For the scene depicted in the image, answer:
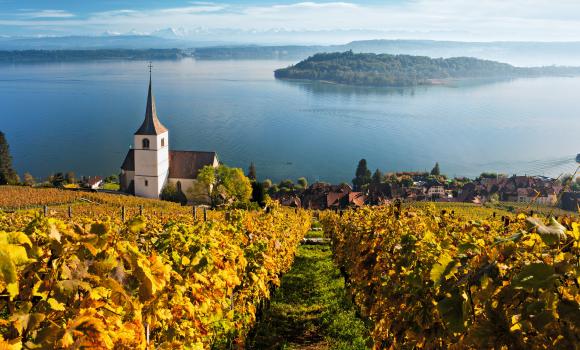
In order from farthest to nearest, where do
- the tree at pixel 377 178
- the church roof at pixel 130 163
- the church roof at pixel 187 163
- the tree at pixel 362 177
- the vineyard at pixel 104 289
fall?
the tree at pixel 362 177
the tree at pixel 377 178
the church roof at pixel 130 163
the church roof at pixel 187 163
the vineyard at pixel 104 289

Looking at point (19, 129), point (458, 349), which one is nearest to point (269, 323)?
point (458, 349)

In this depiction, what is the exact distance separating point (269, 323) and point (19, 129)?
325ft

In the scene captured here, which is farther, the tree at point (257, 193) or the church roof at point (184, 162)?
the church roof at point (184, 162)

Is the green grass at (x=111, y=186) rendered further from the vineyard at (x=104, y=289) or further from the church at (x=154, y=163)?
the vineyard at (x=104, y=289)

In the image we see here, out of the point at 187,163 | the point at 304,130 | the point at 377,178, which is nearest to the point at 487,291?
the point at 187,163

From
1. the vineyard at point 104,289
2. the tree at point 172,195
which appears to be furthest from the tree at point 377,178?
the vineyard at point 104,289

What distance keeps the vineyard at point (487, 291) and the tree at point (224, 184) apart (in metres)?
32.9

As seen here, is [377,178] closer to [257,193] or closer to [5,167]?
[257,193]

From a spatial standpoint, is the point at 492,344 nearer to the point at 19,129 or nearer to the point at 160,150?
the point at 160,150

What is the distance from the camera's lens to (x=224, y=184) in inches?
1506

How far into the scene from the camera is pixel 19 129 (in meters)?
93.4

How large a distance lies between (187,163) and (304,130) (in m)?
53.9

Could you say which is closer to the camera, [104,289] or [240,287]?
[104,289]

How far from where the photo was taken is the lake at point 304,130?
73.2 m
